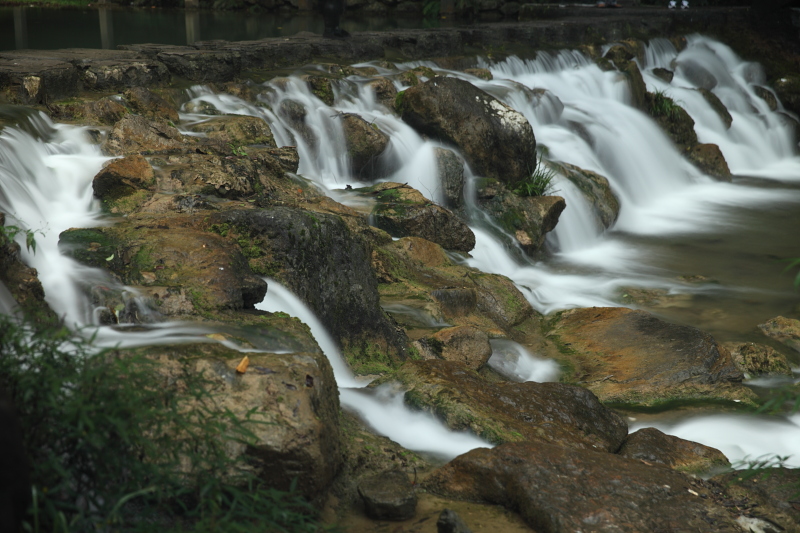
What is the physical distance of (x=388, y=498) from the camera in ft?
10.3

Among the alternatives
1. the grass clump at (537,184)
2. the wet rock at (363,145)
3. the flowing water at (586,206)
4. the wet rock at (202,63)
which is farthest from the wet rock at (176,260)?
the grass clump at (537,184)

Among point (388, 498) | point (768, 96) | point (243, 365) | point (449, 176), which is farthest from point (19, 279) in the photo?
point (768, 96)

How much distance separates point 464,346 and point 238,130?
3.42 m

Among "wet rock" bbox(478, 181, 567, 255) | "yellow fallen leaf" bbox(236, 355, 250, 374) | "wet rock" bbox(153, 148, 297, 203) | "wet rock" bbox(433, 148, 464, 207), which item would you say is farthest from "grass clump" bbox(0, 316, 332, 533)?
"wet rock" bbox(478, 181, 567, 255)

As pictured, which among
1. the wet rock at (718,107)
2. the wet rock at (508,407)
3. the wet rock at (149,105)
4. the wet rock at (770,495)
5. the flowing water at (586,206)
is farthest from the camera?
the wet rock at (718,107)

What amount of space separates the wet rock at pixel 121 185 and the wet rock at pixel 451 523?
11.5 ft

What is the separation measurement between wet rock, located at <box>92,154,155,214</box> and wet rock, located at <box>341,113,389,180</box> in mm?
3347

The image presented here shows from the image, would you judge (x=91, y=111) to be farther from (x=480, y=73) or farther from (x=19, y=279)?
(x=480, y=73)

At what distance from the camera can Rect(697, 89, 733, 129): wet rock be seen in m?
14.9

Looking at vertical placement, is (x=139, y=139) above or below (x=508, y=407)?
above

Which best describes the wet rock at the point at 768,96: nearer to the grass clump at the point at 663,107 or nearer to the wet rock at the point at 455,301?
the grass clump at the point at 663,107

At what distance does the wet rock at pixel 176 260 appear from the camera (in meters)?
4.31

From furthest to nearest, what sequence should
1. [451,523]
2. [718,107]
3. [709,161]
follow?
[718,107] → [709,161] → [451,523]

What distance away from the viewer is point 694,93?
49.6ft
